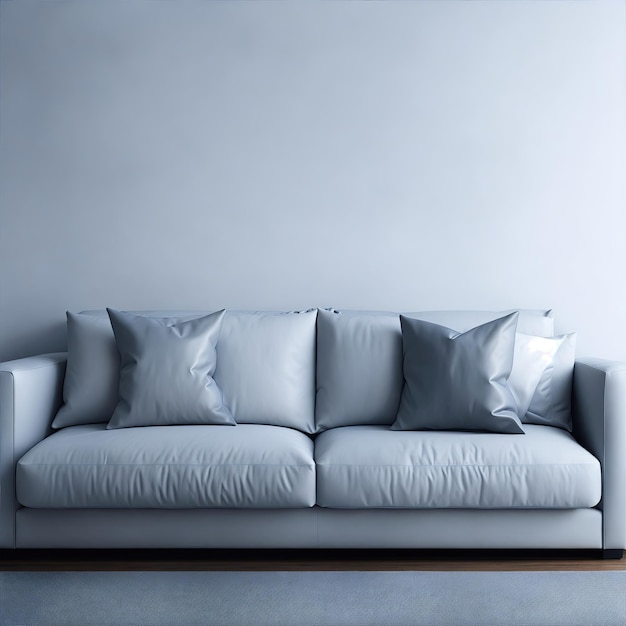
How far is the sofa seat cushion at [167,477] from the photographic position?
2354 mm

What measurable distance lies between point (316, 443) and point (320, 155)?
1.48 metres

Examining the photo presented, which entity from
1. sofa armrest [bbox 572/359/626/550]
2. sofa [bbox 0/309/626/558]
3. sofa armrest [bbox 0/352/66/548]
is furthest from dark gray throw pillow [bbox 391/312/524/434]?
sofa armrest [bbox 0/352/66/548]

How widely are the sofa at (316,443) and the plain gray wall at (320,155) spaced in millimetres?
572

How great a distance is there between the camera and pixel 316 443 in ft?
8.64

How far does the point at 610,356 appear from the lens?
3377 mm

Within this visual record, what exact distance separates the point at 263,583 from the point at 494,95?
2.50 m

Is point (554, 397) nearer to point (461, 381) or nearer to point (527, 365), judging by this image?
point (527, 365)

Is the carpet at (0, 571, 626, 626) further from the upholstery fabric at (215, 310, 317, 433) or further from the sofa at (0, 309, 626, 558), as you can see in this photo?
the upholstery fabric at (215, 310, 317, 433)

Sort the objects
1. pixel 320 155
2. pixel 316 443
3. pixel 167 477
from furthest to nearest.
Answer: pixel 320 155 → pixel 316 443 → pixel 167 477

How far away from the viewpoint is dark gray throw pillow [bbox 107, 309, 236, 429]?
264 cm

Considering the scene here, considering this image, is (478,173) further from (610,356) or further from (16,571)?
(16,571)

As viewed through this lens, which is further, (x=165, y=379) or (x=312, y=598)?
(x=165, y=379)

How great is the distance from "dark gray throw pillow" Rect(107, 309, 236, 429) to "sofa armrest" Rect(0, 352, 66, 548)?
293mm

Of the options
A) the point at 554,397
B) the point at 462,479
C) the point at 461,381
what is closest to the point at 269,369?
the point at 461,381
